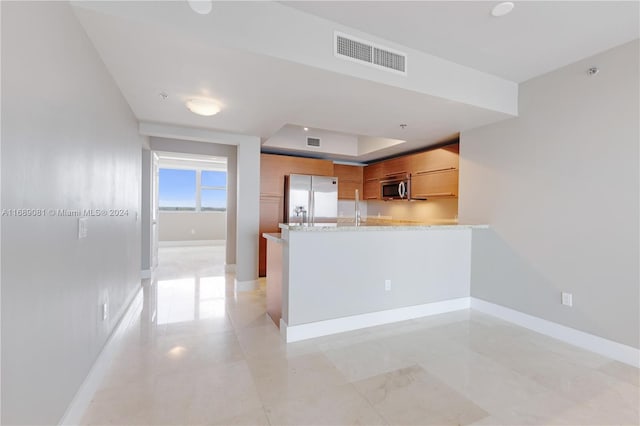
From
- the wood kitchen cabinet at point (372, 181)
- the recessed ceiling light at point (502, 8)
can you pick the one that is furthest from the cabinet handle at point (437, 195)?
the recessed ceiling light at point (502, 8)

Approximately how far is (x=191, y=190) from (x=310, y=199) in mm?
5309

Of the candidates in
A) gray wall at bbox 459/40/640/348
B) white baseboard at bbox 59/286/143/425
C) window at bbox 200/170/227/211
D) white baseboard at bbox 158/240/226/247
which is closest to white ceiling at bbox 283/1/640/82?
gray wall at bbox 459/40/640/348

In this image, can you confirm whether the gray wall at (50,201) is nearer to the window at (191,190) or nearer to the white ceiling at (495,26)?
the white ceiling at (495,26)

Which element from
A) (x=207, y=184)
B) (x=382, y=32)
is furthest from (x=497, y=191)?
(x=207, y=184)

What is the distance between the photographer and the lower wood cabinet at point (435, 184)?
13.8 ft

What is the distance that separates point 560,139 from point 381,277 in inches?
87.1

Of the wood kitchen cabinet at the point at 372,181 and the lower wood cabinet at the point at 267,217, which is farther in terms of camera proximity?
the wood kitchen cabinet at the point at 372,181

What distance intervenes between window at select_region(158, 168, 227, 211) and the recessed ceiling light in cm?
766

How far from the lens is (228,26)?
73.3 inches

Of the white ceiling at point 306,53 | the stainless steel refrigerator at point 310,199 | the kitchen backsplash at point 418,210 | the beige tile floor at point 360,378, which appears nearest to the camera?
the beige tile floor at point 360,378

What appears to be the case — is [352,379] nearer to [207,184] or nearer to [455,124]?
[455,124]

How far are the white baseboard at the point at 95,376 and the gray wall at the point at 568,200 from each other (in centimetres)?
385

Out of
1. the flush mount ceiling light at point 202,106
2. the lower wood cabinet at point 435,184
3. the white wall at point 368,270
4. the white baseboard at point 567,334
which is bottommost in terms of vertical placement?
the white baseboard at point 567,334

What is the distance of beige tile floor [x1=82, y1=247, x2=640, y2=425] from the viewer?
5.51 ft
